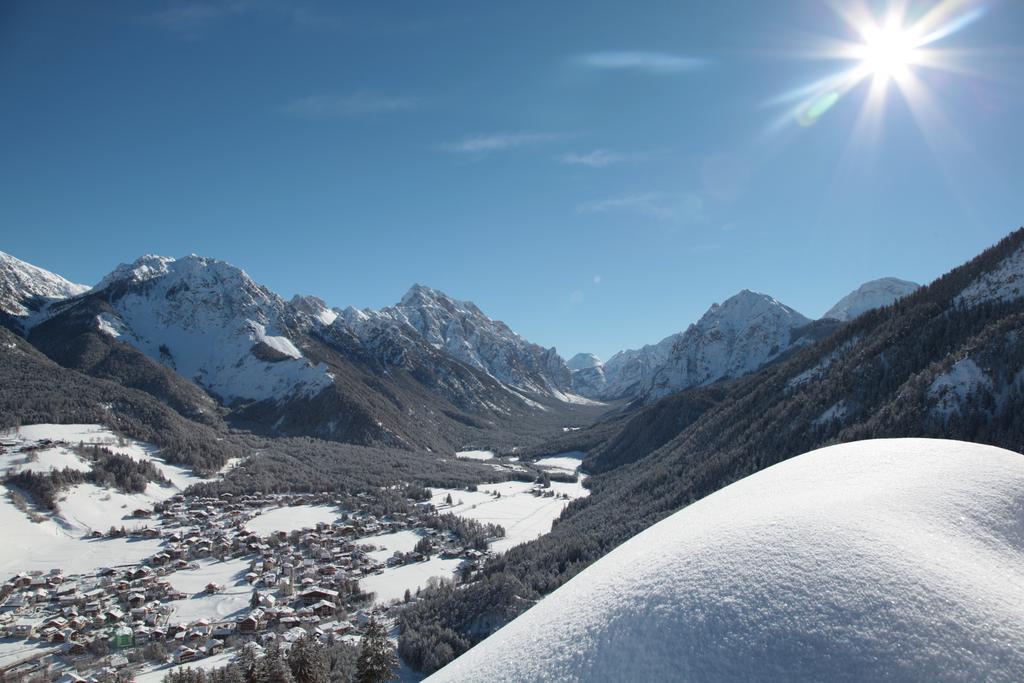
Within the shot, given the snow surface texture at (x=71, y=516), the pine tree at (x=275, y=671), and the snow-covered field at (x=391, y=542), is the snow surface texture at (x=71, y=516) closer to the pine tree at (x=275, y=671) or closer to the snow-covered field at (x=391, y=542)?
the snow-covered field at (x=391, y=542)

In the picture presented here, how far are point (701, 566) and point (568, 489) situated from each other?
12252 cm

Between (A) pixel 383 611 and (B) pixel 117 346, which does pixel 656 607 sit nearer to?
(A) pixel 383 611

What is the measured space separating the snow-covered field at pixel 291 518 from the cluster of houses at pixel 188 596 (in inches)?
103

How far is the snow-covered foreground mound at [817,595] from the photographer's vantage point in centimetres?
768

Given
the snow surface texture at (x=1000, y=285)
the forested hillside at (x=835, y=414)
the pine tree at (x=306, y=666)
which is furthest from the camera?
the snow surface texture at (x=1000, y=285)

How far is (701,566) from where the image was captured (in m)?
9.91

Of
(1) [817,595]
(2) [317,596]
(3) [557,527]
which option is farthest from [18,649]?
(3) [557,527]

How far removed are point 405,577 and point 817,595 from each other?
206 feet

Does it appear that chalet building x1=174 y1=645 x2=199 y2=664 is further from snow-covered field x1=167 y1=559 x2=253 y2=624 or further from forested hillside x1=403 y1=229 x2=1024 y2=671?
forested hillside x1=403 y1=229 x2=1024 y2=671

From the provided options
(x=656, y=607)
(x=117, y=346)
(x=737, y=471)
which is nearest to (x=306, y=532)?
(x=737, y=471)

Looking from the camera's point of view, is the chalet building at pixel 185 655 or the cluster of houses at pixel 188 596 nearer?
the chalet building at pixel 185 655

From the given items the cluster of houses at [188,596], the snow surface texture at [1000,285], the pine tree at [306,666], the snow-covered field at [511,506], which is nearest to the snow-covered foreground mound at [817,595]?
the pine tree at [306,666]

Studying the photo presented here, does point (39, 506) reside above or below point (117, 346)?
below

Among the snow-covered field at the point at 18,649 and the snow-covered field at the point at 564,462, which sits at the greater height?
the snow-covered field at the point at 564,462
